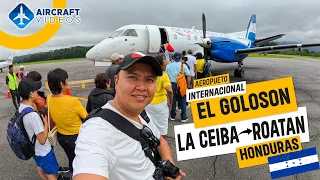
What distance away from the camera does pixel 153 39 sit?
37.9ft

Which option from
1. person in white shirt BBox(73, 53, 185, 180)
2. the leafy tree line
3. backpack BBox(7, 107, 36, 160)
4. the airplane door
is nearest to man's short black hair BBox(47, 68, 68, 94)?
backpack BBox(7, 107, 36, 160)

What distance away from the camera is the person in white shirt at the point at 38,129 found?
264 cm

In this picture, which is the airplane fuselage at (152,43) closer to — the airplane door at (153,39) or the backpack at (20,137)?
the airplane door at (153,39)

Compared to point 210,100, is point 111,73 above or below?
above

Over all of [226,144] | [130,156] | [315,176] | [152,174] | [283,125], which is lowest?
[315,176]

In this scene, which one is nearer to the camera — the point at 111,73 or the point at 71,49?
the point at 111,73

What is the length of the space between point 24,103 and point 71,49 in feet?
252

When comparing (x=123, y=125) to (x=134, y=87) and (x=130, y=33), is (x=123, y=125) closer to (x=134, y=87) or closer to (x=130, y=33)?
(x=134, y=87)

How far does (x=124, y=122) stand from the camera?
125 centimetres

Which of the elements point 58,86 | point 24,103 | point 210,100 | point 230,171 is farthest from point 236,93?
point 24,103

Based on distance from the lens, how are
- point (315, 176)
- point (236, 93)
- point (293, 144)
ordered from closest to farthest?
point (293, 144)
point (236, 93)
point (315, 176)

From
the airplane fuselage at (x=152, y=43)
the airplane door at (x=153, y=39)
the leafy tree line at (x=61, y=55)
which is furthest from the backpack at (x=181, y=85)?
the leafy tree line at (x=61, y=55)

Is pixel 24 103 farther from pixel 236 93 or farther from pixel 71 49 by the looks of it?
pixel 71 49

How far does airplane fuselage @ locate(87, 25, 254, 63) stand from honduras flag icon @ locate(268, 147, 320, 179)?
354 inches
